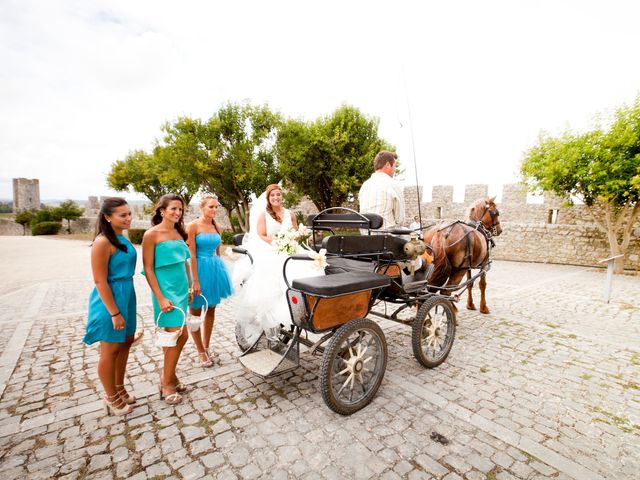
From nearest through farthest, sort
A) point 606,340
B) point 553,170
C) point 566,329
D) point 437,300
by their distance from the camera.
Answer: point 437,300, point 606,340, point 566,329, point 553,170

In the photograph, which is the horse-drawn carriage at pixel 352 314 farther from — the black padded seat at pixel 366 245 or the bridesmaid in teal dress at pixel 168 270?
the bridesmaid in teal dress at pixel 168 270

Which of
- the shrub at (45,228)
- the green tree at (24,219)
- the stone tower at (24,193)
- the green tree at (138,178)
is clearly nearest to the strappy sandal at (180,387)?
the green tree at (138,178)

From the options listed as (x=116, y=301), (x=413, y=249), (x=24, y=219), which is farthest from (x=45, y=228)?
(x=413, y=249)

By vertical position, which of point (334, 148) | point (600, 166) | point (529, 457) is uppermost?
point (334, 148)

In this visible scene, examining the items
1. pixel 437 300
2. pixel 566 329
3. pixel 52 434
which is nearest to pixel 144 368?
pixel 52 434

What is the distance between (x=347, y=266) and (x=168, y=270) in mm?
1919

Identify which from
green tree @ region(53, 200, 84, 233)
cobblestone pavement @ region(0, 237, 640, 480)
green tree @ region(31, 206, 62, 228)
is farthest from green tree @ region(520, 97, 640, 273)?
green tree @ region(31, 206, 62, 228)

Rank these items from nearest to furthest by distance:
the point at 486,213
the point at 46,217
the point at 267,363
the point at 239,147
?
1. the point at 267,363
2. the point at 486,213
3. the point at 239,147
4. the point at 46,217

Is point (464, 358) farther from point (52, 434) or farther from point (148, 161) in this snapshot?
point (148, 161)

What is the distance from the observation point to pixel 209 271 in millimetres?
3703

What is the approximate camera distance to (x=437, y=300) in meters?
3.71

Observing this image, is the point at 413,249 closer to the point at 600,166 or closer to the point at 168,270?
the point at 168,270

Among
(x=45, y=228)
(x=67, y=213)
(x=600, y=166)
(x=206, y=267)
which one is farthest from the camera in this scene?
(x=67, y=213)

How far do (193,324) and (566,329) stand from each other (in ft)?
20.6
